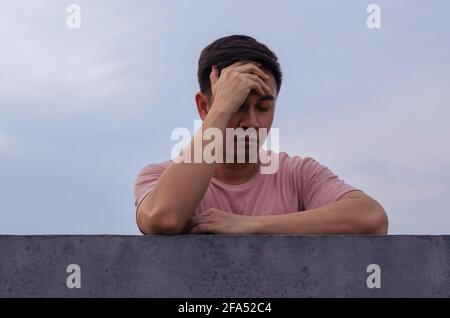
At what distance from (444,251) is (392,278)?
25 centimetres

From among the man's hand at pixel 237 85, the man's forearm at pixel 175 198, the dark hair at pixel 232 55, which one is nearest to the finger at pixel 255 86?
the man's hand at pixel 237 85

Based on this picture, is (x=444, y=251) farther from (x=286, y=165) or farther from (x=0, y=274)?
(x=0, y=274)

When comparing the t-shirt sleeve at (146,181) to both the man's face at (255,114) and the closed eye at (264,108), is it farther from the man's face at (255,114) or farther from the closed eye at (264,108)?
the closed eye at (264,108)

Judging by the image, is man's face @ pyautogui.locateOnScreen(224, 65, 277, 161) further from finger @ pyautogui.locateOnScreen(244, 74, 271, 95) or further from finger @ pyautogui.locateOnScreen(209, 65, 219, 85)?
finger @ pyautogui.locateOnScreen(209, 65, 219, 85)

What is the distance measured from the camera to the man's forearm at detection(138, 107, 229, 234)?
3.29 metres

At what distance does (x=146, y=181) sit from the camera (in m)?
3.83

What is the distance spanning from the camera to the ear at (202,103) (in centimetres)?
409

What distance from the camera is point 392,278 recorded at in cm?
317

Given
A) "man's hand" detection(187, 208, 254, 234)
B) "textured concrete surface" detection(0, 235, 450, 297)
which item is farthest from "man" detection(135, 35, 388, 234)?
"textured concrete surface" detection(0, 235, 450, 297)

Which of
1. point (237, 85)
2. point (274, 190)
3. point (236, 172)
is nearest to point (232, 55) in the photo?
point (237, 85)

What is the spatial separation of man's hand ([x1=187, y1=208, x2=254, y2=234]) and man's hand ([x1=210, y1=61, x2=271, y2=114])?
0.51 m
